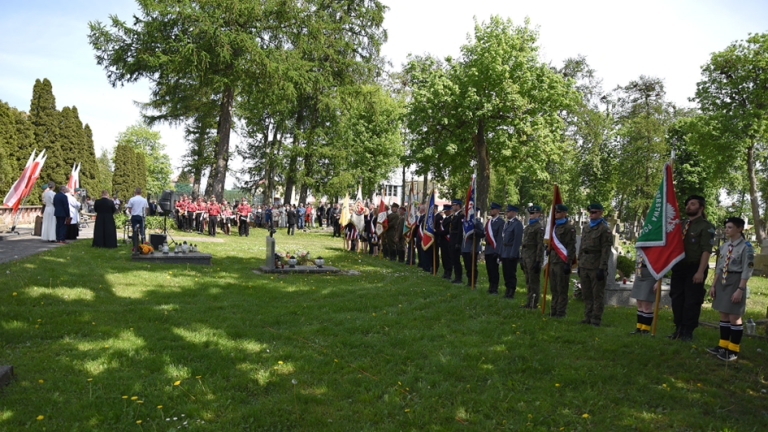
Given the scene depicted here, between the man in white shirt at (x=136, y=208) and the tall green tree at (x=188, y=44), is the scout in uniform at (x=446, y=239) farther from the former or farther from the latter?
the tall green tree at (x=188, y=44)

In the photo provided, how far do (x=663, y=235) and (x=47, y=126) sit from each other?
44.2 meters

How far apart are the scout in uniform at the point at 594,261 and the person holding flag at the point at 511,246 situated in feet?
6.87

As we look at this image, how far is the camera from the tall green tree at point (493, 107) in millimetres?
25141

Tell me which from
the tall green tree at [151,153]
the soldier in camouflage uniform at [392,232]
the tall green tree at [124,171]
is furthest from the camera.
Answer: the tall green tree at [151,153]

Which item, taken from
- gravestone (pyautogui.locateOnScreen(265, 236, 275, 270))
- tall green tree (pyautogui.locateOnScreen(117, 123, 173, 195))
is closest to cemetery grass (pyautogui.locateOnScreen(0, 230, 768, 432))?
gravestone (pyautogui.locateOnScreen(265, 236, 275, 270))

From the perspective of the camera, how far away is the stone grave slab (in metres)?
14.2

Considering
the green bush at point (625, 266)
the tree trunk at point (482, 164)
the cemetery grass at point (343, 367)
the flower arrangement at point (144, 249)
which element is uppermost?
the tree trunk at point (482, 164)

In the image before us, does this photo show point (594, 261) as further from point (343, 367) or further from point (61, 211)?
point (61, 211)

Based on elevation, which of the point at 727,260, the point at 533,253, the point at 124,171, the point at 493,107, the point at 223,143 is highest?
the point at 493,107

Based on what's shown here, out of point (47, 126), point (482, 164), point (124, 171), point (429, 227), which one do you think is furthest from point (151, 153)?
point (429, 227)

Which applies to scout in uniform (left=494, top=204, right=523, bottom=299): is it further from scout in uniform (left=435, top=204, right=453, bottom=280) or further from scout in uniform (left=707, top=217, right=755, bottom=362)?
scout in uniform (left=707, top=217, right=755, bottom=362)

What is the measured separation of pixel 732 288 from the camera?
255 inches

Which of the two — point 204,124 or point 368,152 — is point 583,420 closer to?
point 204,124

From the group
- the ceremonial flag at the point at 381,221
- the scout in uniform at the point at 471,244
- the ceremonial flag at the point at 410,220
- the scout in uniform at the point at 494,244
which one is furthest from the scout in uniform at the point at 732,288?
the ceremonial flag at the point at 381,221
